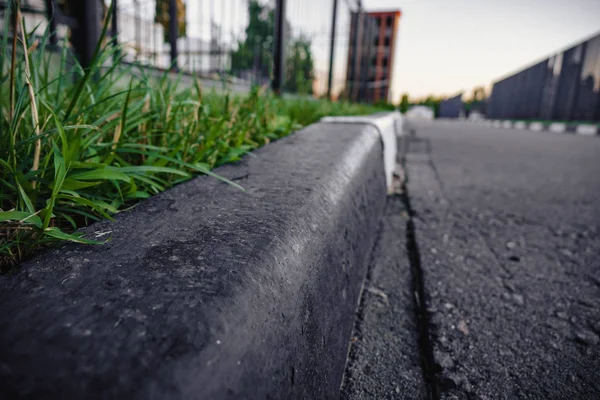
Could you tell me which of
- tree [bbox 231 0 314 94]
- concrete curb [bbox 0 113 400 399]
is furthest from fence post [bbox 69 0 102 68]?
tree [bbox 231 0 314 94]

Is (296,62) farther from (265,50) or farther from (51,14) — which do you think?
(51,14)

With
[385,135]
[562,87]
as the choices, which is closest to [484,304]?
[385,135]

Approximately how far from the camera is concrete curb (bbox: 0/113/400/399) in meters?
0.32

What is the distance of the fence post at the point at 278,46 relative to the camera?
3.25 meters

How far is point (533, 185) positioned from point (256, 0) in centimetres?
338

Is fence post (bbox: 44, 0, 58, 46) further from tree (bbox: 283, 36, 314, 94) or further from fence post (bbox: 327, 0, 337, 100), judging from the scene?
fence post (bbox: 327, 0, 337, 100)

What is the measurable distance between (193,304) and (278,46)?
351cm

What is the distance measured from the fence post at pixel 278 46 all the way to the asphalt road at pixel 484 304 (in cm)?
221

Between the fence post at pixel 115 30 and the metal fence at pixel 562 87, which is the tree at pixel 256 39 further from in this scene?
the metal fence at pixel 562 87

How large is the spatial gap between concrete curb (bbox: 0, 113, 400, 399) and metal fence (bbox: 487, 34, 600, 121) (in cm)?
1637

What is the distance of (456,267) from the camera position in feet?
4.00

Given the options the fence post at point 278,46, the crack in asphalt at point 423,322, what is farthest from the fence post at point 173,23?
the crack in asphalt at point 423,322

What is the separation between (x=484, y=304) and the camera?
1.00m

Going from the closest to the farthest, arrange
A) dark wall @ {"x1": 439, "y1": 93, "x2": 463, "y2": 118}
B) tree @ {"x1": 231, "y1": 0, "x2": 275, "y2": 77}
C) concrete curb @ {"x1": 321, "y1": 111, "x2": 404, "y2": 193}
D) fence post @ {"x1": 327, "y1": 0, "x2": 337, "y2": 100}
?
1. concrete curb @ {"x1": 321, "y1": 111, "x2": 404, "y2": 193}
2. tree @ {"x1": 231, "y1": 0, "x2": 275, "y2": 77}
3. fence post @ {"x1": 327, "y1": 0, "x2": 337, "y2": 100}
4. dark wall @ {"x1": 439, "y1": 93, "x2": 463, "y2": 118}
